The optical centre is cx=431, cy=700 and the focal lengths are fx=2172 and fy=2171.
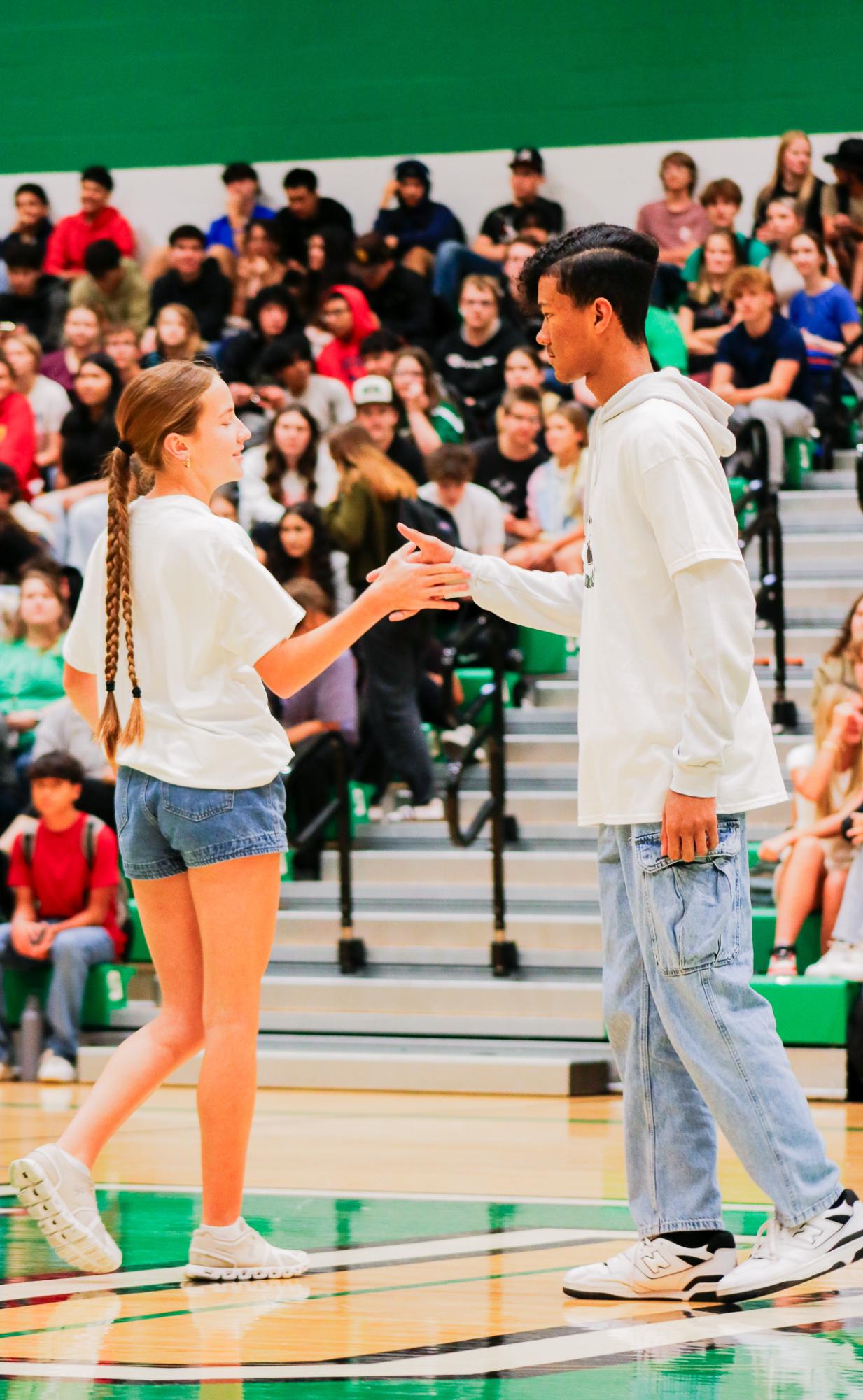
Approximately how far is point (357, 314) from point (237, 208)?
2.51 meters

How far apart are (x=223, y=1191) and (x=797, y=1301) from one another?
1.01 meters

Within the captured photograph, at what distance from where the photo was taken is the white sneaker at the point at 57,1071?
7.85 meters

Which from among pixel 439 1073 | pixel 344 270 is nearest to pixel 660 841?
pixel 439 1073

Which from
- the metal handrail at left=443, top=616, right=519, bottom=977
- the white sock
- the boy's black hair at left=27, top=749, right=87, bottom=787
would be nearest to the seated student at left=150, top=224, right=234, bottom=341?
the metal handrail at left=443, top=616, right=519, bottom=977

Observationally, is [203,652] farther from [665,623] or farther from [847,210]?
[847,210]

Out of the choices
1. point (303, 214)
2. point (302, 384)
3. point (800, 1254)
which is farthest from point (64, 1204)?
point (303, 214)

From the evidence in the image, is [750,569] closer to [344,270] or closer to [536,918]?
[536,918]

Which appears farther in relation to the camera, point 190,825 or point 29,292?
point 29,292

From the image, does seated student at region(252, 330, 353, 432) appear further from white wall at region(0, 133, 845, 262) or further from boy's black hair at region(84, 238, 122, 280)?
white wall at region(0, 133, 845, 262)

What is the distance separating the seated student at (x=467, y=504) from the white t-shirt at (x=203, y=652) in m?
5.86

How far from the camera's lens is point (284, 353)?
11.3 meters

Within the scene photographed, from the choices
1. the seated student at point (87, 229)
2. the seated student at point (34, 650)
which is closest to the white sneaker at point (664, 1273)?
the seated student at point (34, 650)

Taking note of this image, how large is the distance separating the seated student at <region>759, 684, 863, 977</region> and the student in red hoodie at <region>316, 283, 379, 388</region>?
5.10 metres

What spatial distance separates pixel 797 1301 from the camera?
3629 millimetres
